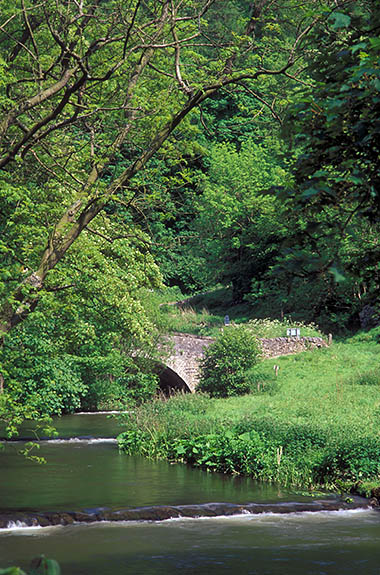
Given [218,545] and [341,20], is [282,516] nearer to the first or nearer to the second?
[218,545]

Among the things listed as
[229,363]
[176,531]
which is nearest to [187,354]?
[229,363]

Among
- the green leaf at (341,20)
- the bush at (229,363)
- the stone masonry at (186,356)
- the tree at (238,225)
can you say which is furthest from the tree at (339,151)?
the tree at (238,225)

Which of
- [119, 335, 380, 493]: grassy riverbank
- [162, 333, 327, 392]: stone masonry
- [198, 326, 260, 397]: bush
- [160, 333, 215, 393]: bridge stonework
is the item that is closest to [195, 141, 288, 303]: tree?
[162, 333, 327, 392]: stone masonry

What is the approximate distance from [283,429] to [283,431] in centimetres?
19

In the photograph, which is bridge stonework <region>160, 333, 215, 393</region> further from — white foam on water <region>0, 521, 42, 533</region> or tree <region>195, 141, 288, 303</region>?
white foam on water <region>0, 521, 42, 533</region>

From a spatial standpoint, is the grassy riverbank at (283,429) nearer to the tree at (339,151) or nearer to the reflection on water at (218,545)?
the reflection on water at (218,545)

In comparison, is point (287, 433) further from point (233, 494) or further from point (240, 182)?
point (240, 182)

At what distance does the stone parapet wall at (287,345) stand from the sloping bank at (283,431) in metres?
4.24

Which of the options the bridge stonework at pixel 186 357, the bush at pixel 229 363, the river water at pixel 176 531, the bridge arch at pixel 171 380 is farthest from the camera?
the bridge arch at pixel 171 380

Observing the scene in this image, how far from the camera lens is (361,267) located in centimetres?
559

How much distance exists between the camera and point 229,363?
3042cm

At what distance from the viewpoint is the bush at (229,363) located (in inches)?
1183

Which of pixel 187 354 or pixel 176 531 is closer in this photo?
pixel 176 531

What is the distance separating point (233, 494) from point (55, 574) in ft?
46.7
